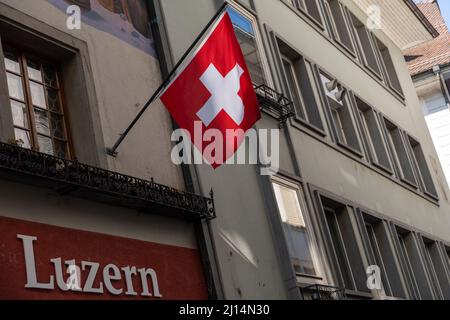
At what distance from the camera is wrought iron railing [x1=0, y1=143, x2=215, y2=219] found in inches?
299

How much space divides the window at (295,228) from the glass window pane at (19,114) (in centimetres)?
477

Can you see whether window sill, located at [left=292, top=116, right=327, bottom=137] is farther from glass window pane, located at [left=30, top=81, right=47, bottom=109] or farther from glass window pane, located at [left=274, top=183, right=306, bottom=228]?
glass window pane, located at [left=30, top=81, right=47, bottom=109]

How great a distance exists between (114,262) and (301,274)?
4.36 m

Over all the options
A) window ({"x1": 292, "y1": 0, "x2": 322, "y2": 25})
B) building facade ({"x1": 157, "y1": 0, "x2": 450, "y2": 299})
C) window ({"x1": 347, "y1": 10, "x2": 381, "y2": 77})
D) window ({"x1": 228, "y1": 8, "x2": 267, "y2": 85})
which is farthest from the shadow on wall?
window ({"x1": 347, "y1": 10, "x2": 381, "y2": 77})

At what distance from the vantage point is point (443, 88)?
32.7m

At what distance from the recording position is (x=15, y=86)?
28.9 feet

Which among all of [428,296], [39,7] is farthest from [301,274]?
[428,296]

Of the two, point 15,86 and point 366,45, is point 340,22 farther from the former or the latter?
point 15,86

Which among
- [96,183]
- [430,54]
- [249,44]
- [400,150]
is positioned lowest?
[96,183]

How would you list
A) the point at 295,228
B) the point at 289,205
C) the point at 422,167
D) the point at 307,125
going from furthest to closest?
the point at 422,167 < the point at 307,125 < the point at 289,205 < the point at 295,228

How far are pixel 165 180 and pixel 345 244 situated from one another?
6.15m

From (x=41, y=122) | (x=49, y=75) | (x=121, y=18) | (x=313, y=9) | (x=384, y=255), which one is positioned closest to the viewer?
(x=41, y=122)

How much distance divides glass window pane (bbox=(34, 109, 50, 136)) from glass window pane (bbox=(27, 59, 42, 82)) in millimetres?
418

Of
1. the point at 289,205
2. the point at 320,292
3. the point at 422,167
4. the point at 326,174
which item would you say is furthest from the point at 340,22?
the point at 320,292
